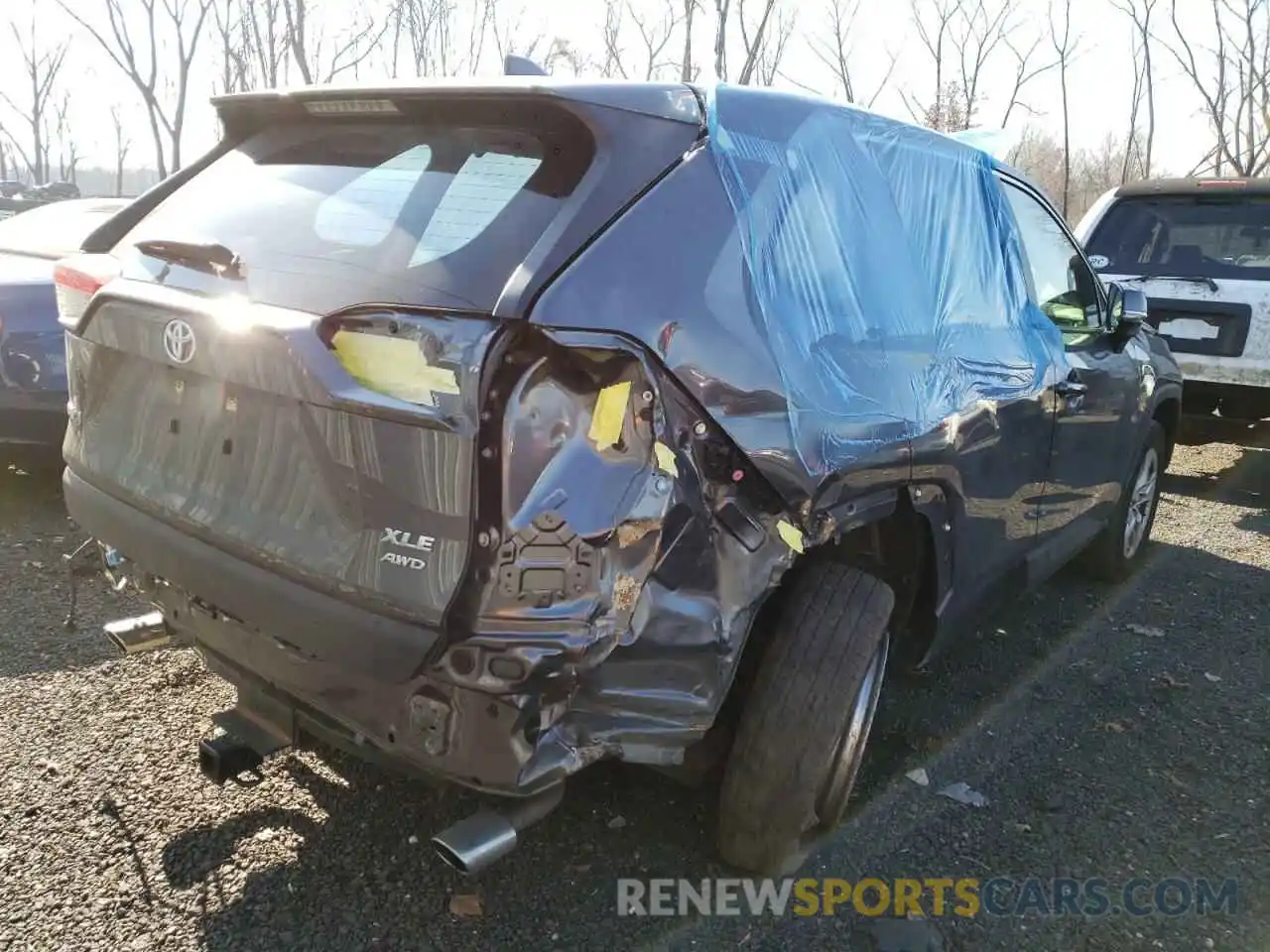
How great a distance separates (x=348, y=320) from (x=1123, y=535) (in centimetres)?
434

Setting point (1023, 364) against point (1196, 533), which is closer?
point (1023, 364)

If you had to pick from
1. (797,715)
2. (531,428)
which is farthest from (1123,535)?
(531,428)

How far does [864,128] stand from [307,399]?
174 cm

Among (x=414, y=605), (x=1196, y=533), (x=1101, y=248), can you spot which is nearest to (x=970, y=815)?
(x=414, y=605)

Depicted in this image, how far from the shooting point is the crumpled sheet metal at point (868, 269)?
89.9 inches

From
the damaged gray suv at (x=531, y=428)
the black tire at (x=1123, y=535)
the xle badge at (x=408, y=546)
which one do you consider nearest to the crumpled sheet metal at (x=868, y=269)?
the damaged gray suv at (x=531, y=428)

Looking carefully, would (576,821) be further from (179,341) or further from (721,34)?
(721,34)

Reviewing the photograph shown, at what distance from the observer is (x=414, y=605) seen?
189cm

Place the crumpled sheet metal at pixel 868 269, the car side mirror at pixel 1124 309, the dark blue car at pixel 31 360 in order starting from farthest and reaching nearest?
the dark blue car at pixel 31 360
the car side mirror at pixel 1124 309
the crumpled sheet metal at pixel 868 269

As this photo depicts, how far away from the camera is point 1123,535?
5.00 metres

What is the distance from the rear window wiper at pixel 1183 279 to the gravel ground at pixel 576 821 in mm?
3466

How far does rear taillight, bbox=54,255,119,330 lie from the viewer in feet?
8.34

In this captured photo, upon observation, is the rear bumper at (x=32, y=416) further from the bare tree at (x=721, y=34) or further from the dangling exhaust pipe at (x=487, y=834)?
the bare tree at (x=721, y=34)

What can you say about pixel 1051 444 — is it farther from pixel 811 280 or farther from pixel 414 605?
pixel 414 605
